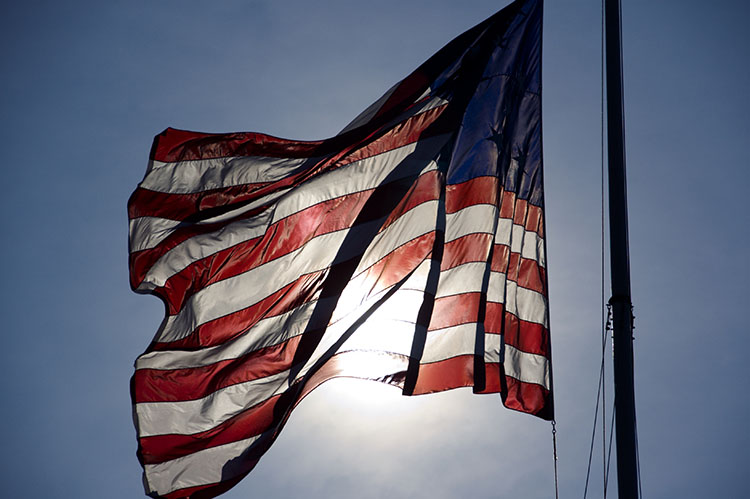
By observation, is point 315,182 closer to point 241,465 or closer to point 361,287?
point 361,287

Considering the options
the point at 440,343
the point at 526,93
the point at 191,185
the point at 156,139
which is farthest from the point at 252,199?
the point at 526,93

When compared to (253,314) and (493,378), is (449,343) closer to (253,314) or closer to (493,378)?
(493,378)

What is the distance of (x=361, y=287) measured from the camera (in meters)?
10.5

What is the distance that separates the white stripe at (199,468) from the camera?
956 cm

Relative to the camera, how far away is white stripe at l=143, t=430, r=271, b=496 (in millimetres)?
9562

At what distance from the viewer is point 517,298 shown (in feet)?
34.2

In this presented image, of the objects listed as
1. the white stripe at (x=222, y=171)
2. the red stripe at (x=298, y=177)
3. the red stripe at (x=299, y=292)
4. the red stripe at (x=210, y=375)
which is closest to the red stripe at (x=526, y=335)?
the red stripe at (x=299, y=292)

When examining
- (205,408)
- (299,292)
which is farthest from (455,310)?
(205,408)

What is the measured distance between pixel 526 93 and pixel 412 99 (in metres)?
1.52

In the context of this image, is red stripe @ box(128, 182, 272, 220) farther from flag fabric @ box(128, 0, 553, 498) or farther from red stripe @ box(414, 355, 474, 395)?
red stripe @ box(414, 355, 474, 395)

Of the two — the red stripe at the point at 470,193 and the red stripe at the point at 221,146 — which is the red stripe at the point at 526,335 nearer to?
the red stripe at the point at 470,193
